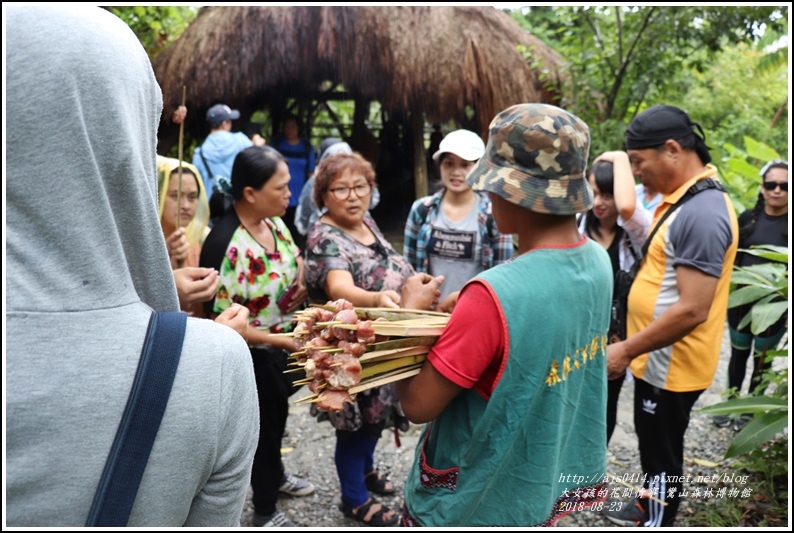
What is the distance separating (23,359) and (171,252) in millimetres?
1829

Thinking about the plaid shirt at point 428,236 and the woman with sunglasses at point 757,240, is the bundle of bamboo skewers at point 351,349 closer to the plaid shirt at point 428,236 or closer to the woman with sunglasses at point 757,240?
the plaid shirt at point 428,236

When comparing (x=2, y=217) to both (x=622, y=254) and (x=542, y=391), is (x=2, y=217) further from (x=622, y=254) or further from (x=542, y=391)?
(x=622, y=254)

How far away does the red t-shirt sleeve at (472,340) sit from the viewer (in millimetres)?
1615

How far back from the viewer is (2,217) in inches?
34.9

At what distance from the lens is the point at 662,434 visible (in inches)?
118

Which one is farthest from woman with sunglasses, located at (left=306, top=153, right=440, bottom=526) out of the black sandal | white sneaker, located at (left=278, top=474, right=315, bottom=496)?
white sneaker, located at (left=278, top=474, right=315, bottom=496)

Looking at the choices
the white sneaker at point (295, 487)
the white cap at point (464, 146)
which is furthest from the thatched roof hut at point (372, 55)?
the white sneaker at point (295, 487)

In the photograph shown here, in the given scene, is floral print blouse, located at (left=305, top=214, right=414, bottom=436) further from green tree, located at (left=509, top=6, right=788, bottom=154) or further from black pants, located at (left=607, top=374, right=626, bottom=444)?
green tree, located at (left=509, top=6, right=788, bottom=154)

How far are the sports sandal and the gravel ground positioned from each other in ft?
0.13

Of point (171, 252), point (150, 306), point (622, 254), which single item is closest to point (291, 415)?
point (171, 252)

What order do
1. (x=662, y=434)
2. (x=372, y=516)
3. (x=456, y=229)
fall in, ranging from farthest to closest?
1. (x=456, y=229)
2. (x=372, y=516)
3. (x=662, y=434)

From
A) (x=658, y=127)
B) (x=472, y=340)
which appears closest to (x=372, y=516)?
(x=472, y=340)

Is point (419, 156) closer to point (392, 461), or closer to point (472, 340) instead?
point (392, 461)

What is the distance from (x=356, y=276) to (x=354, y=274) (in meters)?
0.01
